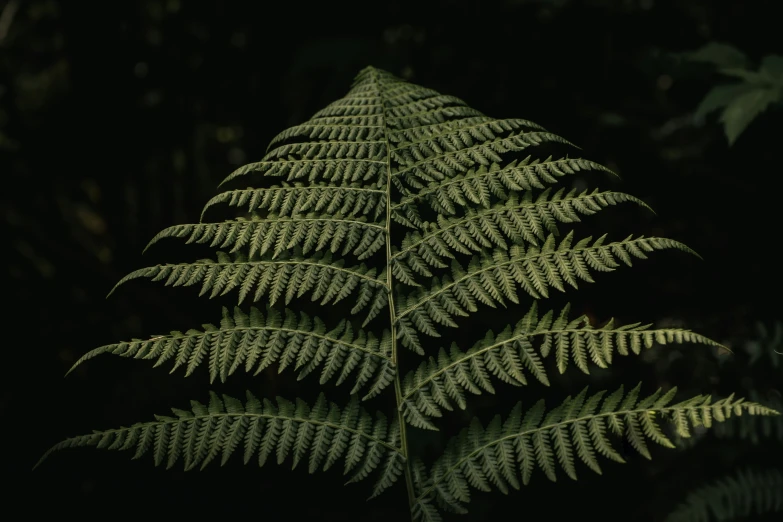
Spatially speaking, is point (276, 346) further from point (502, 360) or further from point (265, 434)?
point (502, 360)


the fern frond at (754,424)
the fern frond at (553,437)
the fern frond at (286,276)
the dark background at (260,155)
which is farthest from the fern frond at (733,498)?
the fern frond at (286,276)

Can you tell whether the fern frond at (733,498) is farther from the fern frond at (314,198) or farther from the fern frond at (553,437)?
the fern frond at (314,198)

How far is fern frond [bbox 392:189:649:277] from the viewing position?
4.51ft

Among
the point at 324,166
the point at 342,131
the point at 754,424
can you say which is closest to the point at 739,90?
the point at 754,424

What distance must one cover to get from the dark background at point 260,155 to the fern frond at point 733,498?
24cm

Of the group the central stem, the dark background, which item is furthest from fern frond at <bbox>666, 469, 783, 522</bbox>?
the central stem

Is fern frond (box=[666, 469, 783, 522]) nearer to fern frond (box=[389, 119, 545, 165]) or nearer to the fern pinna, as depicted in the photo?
the fern pinna

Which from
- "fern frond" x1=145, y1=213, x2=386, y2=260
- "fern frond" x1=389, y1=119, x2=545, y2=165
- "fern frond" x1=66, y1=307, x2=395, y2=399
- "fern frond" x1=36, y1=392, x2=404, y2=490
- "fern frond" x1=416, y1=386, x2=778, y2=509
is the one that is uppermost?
"fern frond" x1=389, y1=119, x2=545, y2=165

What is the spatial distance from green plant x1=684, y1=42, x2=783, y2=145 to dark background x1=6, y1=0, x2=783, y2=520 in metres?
0.36

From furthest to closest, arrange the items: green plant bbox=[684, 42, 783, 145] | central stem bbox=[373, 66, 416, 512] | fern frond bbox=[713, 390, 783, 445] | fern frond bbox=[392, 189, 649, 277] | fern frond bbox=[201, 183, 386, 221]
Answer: green plant bbox=[684, 42, 783, 145] → fern frond bbox=[713, 390, 783, 445] → fern frond bbox=[201, 183, 386, 221] → fern frond bbox=[392, 189, 649, 277] → central stem bbox=[373, 66, 416, 512]

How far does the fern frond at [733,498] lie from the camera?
196cm

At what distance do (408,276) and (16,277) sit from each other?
3.40 meters

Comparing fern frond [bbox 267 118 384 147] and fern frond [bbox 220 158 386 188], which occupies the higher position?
fern frond [bbox 267 118 384 147]

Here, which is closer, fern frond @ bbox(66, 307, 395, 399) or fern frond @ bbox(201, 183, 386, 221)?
fern frond @ bbox(66, 307, 395, 399)
